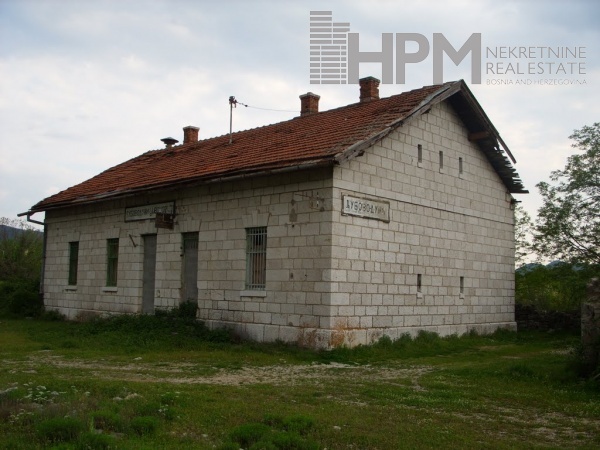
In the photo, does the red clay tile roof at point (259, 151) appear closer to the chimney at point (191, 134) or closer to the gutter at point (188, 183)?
the gutter at point (188, 183)

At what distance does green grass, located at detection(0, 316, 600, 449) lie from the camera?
19.7 feet

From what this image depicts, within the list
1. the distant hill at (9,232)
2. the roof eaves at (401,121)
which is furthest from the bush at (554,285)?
the distant hill at (9,232)

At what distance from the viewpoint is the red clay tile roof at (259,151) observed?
14.1m

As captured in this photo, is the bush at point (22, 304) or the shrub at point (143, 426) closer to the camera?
the shrub at point (143, 426)

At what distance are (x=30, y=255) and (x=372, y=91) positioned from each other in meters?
20.3

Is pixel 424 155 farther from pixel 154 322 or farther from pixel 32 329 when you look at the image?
pixel 32 329

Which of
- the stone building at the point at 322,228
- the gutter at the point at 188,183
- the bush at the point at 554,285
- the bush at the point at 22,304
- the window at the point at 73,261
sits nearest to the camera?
the gutter at the point at 188,183

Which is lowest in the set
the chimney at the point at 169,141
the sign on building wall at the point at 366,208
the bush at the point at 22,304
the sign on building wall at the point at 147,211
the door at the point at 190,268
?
the bush at the point at 22,304

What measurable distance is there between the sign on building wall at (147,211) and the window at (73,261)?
3.58m

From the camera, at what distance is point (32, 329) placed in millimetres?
17688

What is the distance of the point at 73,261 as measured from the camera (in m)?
21.2

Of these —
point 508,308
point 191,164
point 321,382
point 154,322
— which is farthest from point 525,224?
point 321,382

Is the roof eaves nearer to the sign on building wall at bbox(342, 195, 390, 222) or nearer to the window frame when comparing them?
the sign on building wall at bbox(342, 195, 390, 222)

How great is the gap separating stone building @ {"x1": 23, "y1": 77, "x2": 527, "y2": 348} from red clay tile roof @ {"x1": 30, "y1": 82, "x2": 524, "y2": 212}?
2.8 inches
